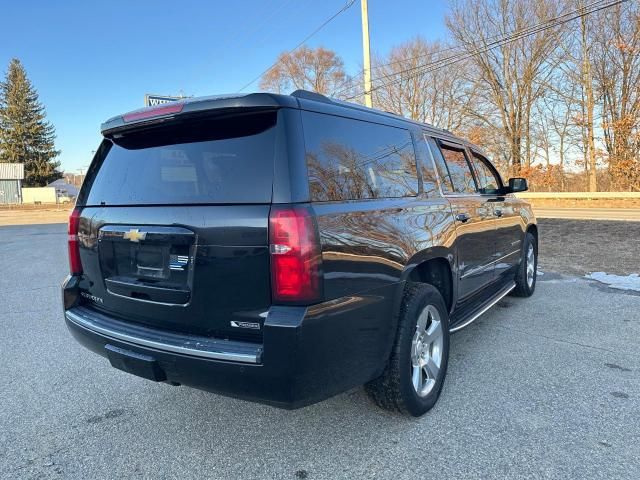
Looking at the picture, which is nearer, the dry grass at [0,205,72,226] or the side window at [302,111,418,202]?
the side window at [302,111,418,202]

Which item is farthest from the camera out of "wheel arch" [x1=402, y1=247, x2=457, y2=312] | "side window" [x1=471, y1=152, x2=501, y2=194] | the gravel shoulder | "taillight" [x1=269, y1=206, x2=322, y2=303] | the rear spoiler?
the gravel shoulder

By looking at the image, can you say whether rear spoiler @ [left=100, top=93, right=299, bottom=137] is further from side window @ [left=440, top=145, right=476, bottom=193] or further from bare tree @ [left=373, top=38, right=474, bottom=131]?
bare tree @ [left=373, top=38, right=474, bottom=131]

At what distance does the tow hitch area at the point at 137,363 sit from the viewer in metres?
2.43

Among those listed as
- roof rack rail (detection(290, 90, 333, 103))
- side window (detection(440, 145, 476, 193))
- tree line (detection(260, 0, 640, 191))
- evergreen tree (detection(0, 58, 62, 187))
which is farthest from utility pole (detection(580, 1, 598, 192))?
evergreen tree (detection(0, 58, 62, 187))

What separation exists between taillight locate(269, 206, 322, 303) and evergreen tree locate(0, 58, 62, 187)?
59565 mm

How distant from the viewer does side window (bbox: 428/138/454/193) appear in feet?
12.0

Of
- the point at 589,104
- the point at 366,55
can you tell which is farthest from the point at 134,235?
the point at 589,104

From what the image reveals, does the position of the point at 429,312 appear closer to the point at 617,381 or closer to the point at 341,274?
the point at 341,274

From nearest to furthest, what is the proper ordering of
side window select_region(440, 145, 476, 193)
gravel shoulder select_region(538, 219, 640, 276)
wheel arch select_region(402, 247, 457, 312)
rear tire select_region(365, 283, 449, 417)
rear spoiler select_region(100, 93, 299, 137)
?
rear spoiler select_region(100, 93, 299, 137)
rear tire select_region(365, 283, 449, 417)
wheel arch select_region(402, 247, 457, 312)
side window select_region(440, 145, 476, 193)
gravel shoulder select_region(538, 219, 640, 276)

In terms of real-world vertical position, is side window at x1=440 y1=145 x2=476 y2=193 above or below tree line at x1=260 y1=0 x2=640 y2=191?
below

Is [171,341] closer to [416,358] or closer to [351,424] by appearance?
[351,424]

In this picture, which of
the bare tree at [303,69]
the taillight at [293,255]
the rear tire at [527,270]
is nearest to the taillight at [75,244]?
the taillight at [293,255]

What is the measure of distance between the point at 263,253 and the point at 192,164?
2.42 feet

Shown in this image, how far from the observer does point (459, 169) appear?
4133 mm
